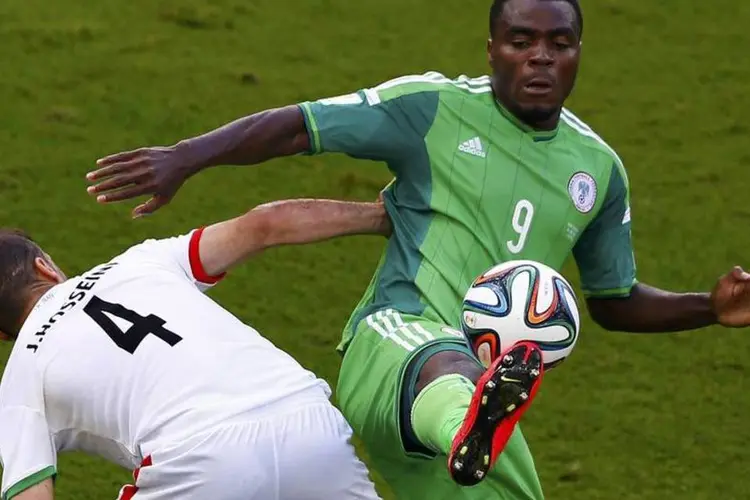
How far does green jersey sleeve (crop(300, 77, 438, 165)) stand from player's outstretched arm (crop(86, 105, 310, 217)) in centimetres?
6

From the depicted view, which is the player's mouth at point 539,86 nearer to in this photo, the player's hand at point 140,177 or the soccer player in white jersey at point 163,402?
the player's hand at point 140,177

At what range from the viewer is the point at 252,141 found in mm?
6164

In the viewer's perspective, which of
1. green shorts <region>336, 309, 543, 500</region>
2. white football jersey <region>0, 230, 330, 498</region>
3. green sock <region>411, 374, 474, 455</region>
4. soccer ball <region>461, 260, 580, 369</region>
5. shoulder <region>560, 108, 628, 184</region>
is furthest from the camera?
shoulder <region>560, 108, 628, 184</region>

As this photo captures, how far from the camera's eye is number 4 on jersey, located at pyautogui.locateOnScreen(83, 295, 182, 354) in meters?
5.48

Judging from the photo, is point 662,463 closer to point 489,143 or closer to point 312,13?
point 489,143

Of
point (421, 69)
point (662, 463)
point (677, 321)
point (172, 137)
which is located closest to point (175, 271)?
point (677, 321)

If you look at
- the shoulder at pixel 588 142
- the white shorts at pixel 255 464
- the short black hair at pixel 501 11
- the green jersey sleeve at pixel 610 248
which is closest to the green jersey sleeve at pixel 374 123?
the short black hair at pixel 501 11

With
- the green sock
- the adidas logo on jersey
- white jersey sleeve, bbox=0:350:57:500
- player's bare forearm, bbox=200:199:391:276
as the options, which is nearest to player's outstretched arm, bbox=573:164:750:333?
the adidas logo on jersey

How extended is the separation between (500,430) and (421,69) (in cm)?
707

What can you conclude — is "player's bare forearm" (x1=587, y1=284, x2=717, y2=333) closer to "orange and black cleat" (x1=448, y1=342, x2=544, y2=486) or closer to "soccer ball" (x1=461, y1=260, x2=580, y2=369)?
"soccer ball" (x1=461, y1=260, x2=580, y2=369)

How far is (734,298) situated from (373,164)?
4691 millimetres

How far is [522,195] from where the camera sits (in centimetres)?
627

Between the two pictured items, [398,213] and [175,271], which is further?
[398,213]

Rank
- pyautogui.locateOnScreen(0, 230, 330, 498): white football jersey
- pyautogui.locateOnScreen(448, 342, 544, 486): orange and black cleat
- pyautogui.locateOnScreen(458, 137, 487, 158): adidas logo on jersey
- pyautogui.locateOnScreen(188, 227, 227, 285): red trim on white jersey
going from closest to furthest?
pyautogui.locateOnScreen(448, 342, 544, 486): orange and black cleat
pyautogui.locateOnScreen(0, 230, 330, 498): white football jersey
pyautogui.locateOnScreen(188, 227, 227, 285): red trim on white jersey
pyautogui.locateOnScreen(458, 137, 487, 158): adidas logo on jersey
